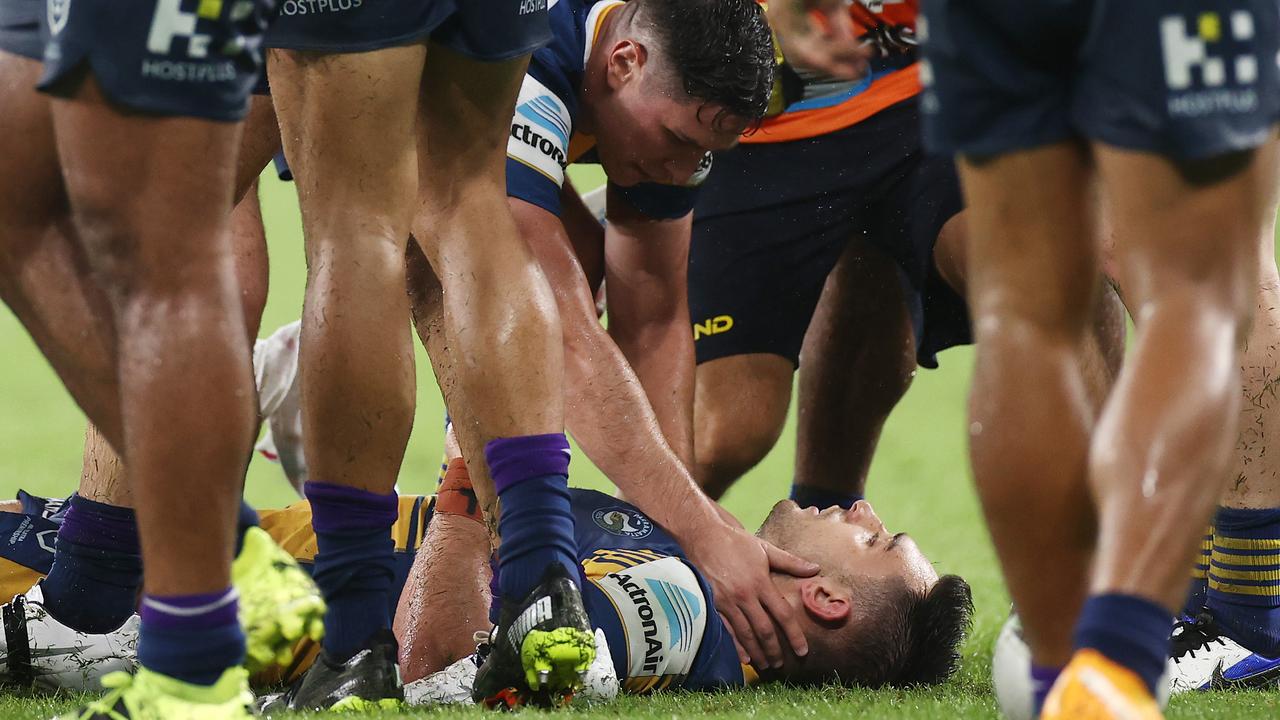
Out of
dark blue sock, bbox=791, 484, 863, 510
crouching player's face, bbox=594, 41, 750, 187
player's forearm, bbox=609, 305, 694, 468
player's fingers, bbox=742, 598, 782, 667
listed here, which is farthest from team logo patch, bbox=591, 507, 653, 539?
dark blue sock, bbox=791, 484, 863, 510

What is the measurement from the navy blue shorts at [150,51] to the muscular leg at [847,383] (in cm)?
251

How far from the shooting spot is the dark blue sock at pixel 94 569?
2.43 metres

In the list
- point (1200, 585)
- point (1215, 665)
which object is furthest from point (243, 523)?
point (1200, 585)

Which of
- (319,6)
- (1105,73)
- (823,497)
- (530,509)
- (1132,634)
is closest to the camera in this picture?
(1132,634)

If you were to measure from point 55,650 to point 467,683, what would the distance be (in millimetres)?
693

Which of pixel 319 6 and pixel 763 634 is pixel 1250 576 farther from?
pixel 319 6

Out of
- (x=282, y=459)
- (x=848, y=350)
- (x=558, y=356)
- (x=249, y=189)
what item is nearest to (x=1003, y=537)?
(x=558, y=356)

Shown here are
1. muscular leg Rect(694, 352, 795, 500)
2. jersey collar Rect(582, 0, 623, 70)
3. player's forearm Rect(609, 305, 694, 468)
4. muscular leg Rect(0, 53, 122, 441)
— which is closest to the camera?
muscular leg Rect(0, 53, 122, 441)

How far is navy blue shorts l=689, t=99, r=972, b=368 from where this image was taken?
3586mm

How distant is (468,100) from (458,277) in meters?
0.27

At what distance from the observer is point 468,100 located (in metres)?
2.32

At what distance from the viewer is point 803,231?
375 cm

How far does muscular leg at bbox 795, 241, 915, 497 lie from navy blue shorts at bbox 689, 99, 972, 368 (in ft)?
0.52

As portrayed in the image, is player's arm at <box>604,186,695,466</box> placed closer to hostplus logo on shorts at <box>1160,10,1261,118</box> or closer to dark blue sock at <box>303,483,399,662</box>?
dark blue sock at <box>303,483,399,662</box>
